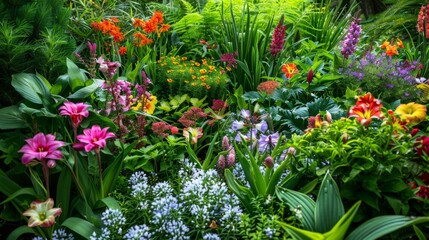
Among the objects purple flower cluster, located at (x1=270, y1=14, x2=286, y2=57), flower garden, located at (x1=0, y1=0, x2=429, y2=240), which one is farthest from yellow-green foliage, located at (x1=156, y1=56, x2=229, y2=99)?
purple flower cluster, located at (x1=270, y1=14, x2=286, y2=57)

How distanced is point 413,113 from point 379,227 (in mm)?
596

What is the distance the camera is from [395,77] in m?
3.45

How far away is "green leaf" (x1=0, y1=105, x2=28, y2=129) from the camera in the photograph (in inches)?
89.4

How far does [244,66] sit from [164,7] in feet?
5.94

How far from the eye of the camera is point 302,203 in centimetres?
198

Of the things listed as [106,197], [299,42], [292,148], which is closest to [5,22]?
[106,197]

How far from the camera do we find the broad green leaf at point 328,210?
73.7 inches

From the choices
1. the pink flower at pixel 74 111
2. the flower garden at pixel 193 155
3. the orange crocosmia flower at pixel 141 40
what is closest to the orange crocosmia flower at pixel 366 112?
the flower garden at pixel 193 155

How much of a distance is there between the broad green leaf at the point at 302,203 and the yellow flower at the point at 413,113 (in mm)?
559

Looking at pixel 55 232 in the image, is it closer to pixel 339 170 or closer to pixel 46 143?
pixel 46 143

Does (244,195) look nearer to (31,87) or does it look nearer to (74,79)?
(74,79)

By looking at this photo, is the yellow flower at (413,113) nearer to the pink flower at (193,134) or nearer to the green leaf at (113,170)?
the pink flower at (193,134)

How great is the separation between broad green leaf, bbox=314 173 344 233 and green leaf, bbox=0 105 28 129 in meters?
1.43

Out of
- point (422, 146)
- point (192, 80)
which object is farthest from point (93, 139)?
point (192, 80)
